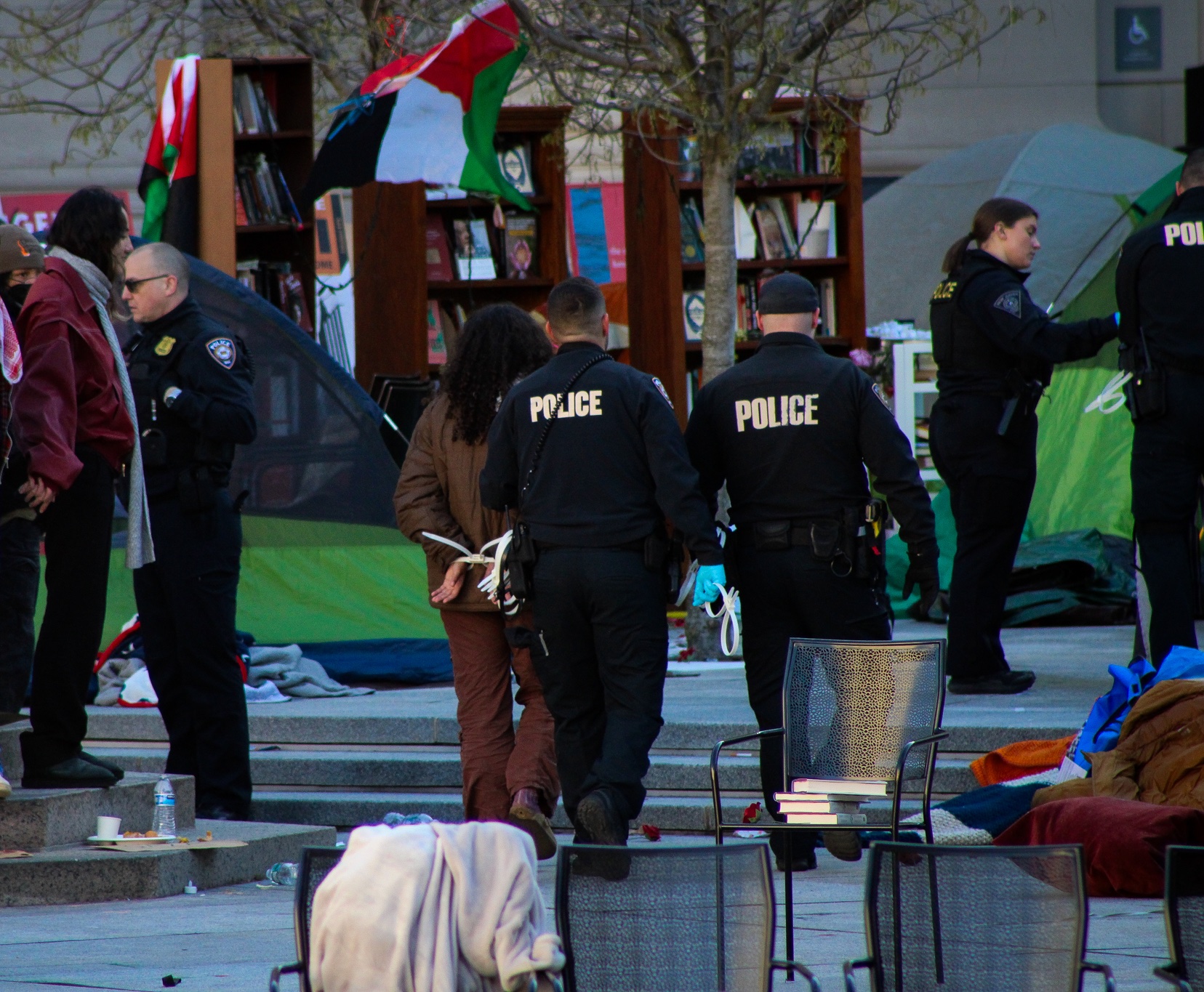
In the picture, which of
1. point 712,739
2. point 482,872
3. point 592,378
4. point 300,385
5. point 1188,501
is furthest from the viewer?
point 300,385

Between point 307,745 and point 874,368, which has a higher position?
point 874,368

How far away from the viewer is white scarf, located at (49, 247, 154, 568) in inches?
236

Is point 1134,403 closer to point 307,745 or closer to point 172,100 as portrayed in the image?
point 307,745

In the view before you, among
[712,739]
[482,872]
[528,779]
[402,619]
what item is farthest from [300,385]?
[482,872]

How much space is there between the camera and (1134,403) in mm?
6992

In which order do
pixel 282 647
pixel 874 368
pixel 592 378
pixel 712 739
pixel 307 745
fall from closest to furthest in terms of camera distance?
pixel 592 378 → pixel 712 739 → pixel 307 745 → pixel 282 647 → pixel 874 368

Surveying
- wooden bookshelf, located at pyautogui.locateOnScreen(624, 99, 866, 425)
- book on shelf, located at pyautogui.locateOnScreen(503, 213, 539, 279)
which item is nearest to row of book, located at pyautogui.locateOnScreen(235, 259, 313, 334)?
book on shelf, located at pyautogui.locateOnScreen(503, 213, 539, 279)

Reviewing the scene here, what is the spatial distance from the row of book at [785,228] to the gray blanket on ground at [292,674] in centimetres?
501

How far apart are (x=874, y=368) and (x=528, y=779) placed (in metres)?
9.19

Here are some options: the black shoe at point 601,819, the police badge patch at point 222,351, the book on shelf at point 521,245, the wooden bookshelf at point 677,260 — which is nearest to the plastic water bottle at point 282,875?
the black shoe at point 601,819

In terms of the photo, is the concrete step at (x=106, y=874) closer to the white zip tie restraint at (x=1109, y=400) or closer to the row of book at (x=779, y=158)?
the row of book at (x=779, y=158)

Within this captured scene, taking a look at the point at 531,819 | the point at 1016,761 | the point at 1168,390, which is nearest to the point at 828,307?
the point at 1168,390

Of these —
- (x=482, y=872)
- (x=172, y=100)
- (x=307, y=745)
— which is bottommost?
(x=307, y=745)

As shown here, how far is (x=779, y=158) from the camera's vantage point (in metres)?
12.9
